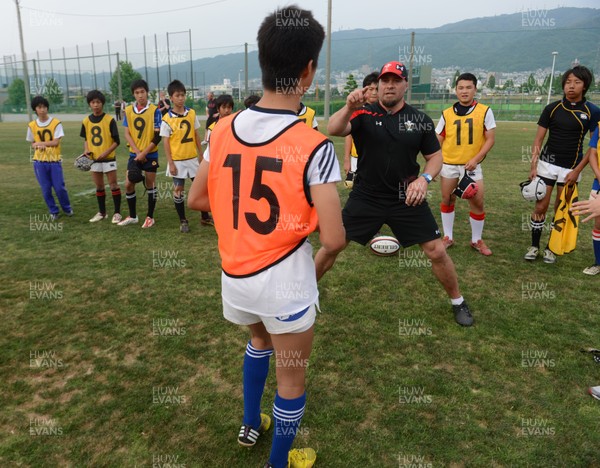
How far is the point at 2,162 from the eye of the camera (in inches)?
557

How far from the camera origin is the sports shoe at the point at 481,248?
20.2 ft

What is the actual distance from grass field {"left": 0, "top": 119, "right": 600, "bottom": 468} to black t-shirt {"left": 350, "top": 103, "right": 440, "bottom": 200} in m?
1.41

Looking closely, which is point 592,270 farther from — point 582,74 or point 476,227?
point 582,74

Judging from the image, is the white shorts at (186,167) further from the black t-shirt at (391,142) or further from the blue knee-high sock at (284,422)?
the blue knee-high sock at (284,422)

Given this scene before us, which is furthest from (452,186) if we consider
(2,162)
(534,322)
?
(2,162)

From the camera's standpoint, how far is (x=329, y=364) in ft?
11.7

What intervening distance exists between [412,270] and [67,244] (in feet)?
17.0

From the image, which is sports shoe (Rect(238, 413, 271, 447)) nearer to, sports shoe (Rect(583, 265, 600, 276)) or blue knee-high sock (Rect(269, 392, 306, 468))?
blue knee-high sock (Rect(269, 392, 306, 468))

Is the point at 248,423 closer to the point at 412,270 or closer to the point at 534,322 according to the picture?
the point at 534,322

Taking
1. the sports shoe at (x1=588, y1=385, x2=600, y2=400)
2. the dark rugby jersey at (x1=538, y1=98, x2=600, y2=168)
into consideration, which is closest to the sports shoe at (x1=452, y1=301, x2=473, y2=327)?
the sports shoe at (x1=588, y1=385, x2=600, y2=400)

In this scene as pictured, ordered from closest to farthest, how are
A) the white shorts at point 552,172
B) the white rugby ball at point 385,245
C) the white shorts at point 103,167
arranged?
the white rugby ball at point 385,245
the white shorts at point 552,172
the white shorts at point 103,167

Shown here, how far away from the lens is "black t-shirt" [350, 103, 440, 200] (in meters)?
3.96

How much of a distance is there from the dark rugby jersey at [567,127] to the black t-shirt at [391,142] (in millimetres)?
2689

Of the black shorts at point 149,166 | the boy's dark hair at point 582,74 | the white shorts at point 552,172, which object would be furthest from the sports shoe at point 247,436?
the black shorts at point 149,166
